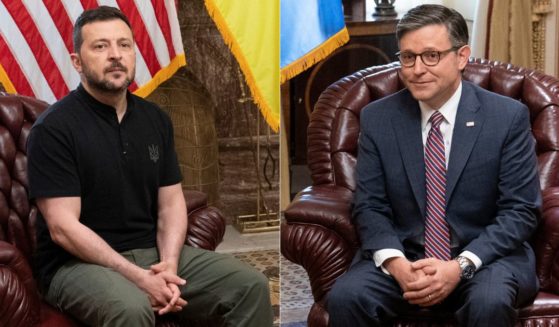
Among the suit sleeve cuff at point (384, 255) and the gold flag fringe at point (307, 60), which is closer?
the suit sleeve cuff at point (384, 255)

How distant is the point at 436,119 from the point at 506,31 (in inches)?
85.0

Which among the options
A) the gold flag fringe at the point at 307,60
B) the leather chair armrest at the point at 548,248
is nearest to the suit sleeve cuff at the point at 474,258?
the leather chair armrest at the point at 548,248

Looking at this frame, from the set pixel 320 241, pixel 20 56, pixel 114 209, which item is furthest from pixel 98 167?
pixel 20 56

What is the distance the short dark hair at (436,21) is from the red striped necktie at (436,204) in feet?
1.06

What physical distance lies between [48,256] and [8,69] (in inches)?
51.1

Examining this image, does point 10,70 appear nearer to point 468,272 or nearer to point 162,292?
point 162,292

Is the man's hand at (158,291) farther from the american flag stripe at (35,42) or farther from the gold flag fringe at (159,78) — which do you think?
the gold flag fringe at (159,78)

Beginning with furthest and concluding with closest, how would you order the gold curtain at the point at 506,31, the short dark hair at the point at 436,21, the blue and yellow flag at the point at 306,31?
the gold curtain at the point at 506,31 → the blue and yellow flag at the point at 306,31 → the short dark hair at the point at 436,21

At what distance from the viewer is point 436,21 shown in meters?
3.01

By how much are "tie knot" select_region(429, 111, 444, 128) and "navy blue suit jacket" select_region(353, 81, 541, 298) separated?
0.15ft

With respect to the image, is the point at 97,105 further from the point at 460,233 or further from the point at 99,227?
the point at 460,233

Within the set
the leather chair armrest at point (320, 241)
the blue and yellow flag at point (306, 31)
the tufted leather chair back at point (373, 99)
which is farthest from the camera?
the blue and yellow flag at point (306, 31)

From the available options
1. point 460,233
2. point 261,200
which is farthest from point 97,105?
point 261,200

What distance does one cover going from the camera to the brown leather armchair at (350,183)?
9.93 feet
